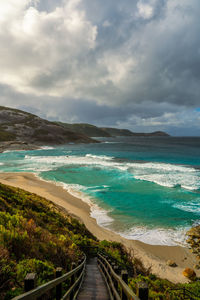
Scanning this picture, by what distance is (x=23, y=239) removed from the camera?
526 centimetres

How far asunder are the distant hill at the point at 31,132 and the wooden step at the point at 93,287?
100 m

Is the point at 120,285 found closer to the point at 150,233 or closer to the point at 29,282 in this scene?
the point at 29,282

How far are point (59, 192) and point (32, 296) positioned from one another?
2274 cm

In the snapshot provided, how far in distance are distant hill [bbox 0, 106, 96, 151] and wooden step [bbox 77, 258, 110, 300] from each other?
100190 millimetres

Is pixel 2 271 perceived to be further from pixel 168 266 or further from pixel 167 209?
pixel 167 209

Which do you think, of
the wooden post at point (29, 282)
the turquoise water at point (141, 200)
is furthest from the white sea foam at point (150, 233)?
the wooden post at point (29, 282)

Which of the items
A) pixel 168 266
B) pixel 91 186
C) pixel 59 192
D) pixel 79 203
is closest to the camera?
pixel 168 266

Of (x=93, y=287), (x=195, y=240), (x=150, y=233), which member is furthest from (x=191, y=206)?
(x=93, y=287)

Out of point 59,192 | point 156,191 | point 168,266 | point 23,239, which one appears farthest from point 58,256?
point 156,191

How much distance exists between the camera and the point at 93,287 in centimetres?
494

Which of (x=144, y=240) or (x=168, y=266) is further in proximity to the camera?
(x=144, y=240)

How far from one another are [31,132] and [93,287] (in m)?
118

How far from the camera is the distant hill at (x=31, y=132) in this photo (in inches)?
4075

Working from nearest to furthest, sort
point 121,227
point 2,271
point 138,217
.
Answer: point 2,271, point 121,227, point 138,217
